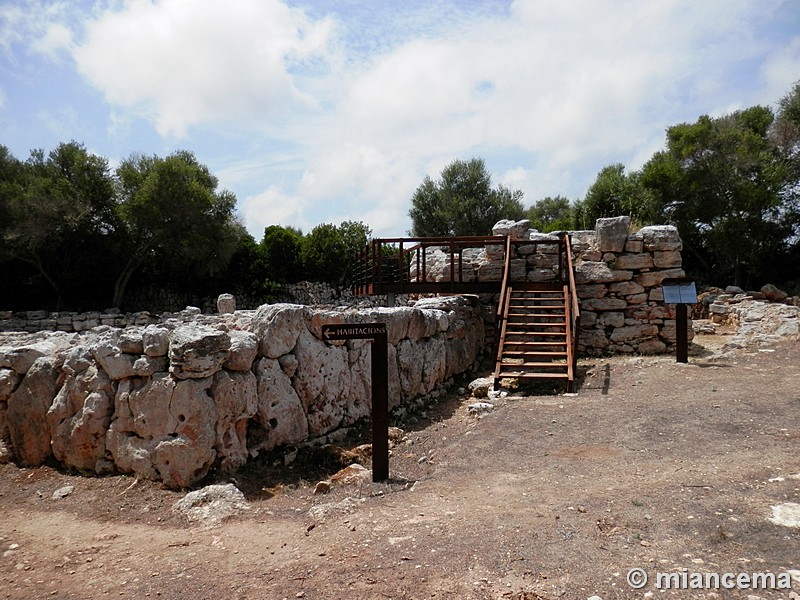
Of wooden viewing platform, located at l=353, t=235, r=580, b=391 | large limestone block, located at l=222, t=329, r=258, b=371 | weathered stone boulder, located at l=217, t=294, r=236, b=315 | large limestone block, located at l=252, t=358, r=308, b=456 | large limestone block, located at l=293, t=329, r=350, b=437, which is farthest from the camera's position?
weathered stone boulder, located at l=217, t=294, r=236, b=315

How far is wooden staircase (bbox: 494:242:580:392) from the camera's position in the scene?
29.2 ft

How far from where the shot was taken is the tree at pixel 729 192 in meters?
22.6

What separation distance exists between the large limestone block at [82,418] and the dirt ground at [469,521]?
0.23 meters

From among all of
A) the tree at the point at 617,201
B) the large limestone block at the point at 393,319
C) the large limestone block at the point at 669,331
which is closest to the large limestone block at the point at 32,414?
the large limestone block at the point at 393,319

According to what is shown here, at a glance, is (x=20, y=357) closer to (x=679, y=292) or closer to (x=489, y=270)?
(x=489, y=270)

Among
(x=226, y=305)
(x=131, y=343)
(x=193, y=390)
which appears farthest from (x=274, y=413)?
(x=226, y=305)

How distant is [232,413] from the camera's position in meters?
5.46

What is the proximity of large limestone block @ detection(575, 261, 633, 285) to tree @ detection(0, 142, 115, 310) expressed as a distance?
68.8ft

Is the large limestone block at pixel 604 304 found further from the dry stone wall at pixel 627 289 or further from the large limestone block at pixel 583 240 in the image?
the large limestone block at pixel 583 240

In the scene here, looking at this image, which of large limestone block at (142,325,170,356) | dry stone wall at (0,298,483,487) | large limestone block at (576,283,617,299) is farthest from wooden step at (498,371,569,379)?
large limestone block at (142,325,170,356)

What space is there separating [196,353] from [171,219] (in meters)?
21.2

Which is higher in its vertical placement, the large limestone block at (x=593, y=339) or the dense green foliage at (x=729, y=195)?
the dense green foliage at (x=729, y=195)

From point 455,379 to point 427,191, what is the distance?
2357cm

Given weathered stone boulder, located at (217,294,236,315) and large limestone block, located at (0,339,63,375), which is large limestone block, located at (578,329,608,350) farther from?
large limestone block, located at (0,339,63,375)
